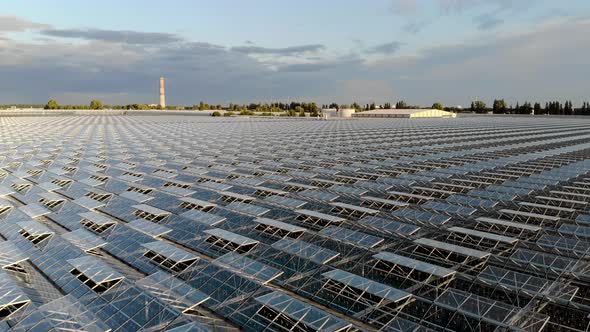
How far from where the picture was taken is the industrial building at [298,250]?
1603cm

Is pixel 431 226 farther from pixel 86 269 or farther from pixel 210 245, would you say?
pixel 86 269

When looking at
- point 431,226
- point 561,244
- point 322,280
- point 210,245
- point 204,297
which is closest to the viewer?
point 204,297

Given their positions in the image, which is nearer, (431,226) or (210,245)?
(210,245)

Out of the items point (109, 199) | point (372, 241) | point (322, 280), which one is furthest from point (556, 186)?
point (109, 199)

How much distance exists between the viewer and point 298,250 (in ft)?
73.9

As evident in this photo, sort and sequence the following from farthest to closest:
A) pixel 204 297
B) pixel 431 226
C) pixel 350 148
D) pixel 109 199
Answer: pixel 350 148
pixel 109 199
pixel 431 226
pixel 204 297

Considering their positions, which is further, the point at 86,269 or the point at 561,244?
the point at 561,244

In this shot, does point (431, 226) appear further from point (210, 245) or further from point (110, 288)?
point (110, 288)

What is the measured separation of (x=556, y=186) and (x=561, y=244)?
17380 millimetres

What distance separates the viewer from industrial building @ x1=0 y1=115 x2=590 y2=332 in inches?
631

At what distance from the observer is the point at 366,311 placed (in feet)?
53.7

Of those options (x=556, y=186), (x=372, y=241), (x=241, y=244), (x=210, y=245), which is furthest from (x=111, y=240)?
(x=556, y=186)

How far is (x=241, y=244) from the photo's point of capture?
23.2m

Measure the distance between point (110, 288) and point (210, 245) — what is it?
21.7 ft
